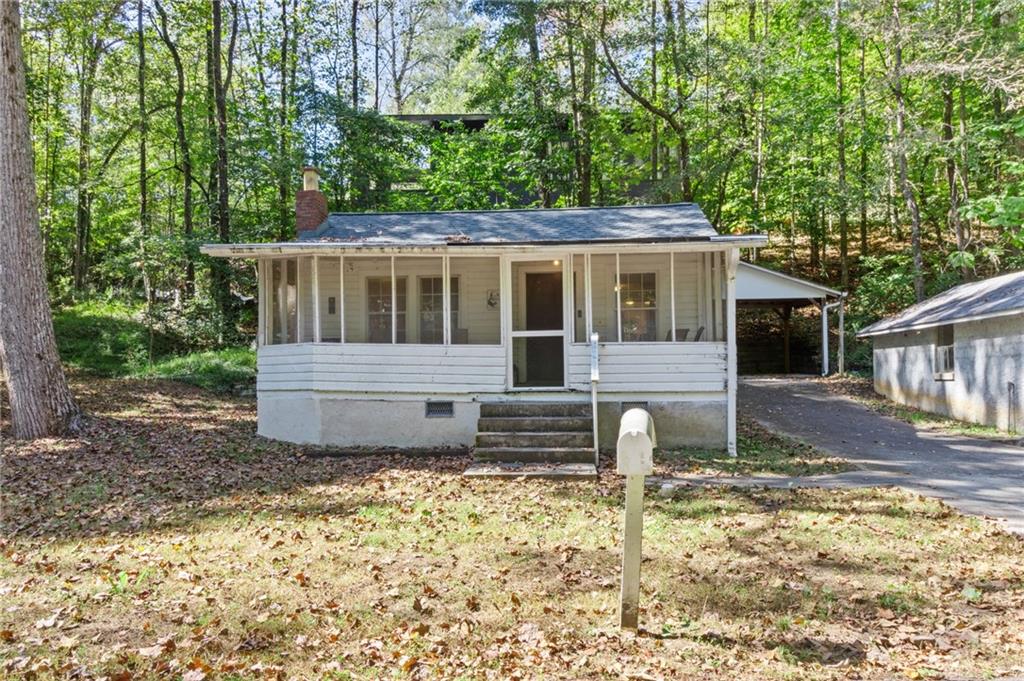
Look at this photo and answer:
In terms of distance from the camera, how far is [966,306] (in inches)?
561

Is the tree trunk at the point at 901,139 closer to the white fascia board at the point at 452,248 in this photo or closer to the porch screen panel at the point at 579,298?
the white fascia board at the point at 452,248

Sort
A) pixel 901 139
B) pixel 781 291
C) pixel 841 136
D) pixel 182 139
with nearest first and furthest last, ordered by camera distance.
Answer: pixel 901 139 → pixel 182 139 → pixel 781 291 → pixel 841 136

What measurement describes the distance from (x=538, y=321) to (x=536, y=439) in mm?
2784

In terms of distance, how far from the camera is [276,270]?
1176 cm

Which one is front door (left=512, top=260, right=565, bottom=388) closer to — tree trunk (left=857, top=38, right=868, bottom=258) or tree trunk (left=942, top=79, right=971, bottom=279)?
tree trunk (left=942, top=79, right=971, bottom=279)

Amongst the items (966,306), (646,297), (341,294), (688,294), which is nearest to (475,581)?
(341,294)

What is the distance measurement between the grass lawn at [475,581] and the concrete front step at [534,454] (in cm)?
82

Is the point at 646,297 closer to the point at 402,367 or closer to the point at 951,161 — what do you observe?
the point at 402,367

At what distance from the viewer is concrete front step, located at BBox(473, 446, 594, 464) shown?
31.2 feet

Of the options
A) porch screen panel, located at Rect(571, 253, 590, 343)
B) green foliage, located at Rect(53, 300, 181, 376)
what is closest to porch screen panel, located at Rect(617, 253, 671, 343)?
porch screen panel, located at Rect(571, 253, 590, 343)

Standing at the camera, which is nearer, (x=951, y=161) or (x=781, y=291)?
(x=781, y=291)

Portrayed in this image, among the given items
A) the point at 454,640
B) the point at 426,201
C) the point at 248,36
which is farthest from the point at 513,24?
the point at 454,640

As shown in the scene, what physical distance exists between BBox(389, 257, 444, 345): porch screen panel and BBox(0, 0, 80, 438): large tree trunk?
5201 mm

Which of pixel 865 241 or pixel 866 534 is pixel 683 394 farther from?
pixel 865 241
